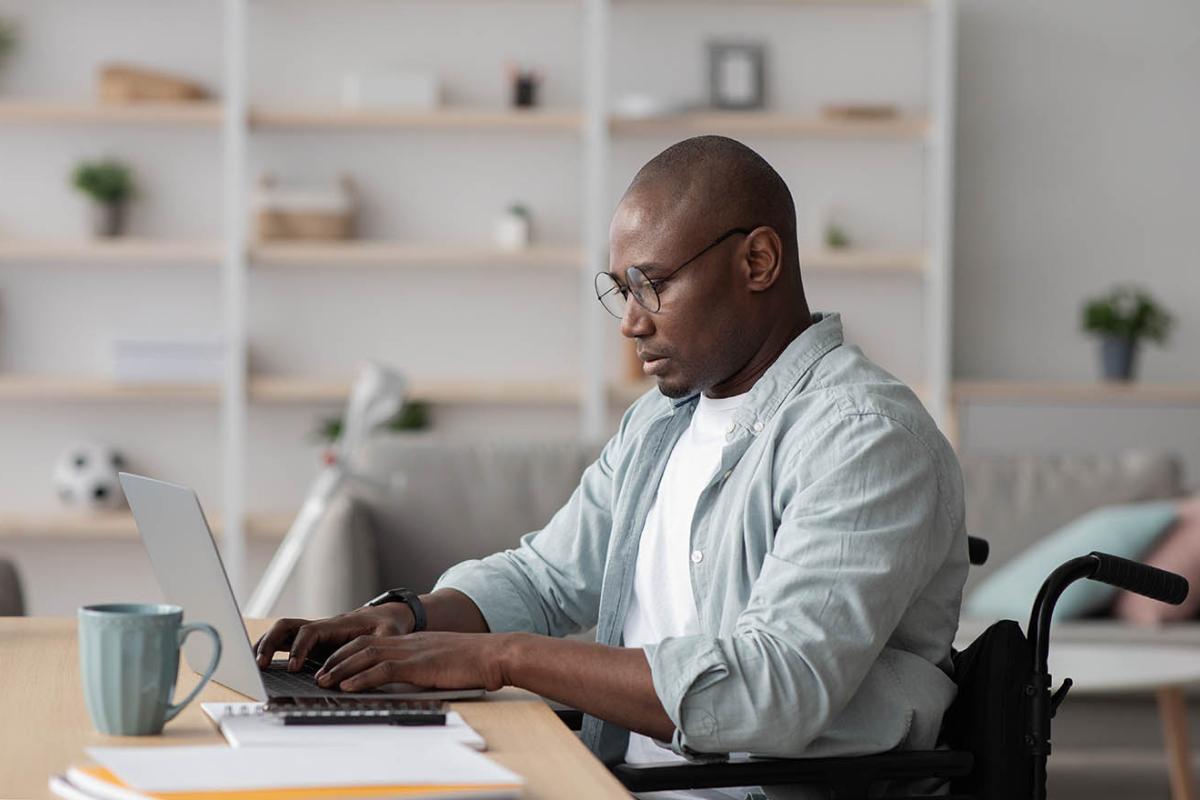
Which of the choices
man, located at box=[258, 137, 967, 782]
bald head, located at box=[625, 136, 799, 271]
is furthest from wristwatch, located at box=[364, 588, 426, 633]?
bald head, located at box=[625, 136, 799, 271]

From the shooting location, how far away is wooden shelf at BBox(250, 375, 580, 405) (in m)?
5.14

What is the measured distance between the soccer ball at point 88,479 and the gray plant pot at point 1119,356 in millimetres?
3281

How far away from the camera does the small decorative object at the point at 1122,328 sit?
17.0 ft

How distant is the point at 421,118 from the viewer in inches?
202

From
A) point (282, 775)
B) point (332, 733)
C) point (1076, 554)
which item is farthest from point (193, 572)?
point (1076, 554)

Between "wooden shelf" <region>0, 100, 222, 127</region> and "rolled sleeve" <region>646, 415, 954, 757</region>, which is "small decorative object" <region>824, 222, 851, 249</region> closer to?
"wooden shelf" <region>0, 100, 222, 127</region>

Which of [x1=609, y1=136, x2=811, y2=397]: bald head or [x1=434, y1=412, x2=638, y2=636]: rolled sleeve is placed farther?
[x1=434, y1=412, x2=638, y2=636]: rolled sleeve

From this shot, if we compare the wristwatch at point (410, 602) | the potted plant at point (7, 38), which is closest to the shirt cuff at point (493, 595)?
the wristwatch at point (410, 602)

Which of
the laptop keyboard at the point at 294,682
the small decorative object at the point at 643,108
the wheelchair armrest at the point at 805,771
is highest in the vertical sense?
the small decorative object at the point at 643,108

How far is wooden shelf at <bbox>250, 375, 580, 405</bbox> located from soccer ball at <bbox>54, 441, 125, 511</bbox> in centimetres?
53

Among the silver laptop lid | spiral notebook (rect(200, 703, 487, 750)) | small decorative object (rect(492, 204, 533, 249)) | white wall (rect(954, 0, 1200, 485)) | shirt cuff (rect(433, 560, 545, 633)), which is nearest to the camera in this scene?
spiral notebook (rect(200, 703, 487, 750))

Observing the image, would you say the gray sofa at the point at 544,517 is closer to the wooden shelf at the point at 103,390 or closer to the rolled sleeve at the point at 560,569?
the rolled sleeve at the point at 560,569

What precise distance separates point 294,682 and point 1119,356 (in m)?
4.30

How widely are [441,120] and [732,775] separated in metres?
4.00
